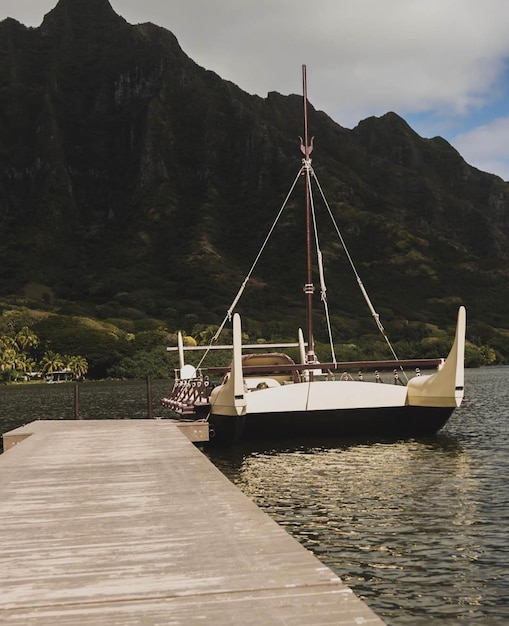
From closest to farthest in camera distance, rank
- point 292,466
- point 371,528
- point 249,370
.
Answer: point 371,528, point 292,466, point 249,370

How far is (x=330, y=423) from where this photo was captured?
94.6 feet

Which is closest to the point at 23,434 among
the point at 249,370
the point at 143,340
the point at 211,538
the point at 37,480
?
the point at 249,370

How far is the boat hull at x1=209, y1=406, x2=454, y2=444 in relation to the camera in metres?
28.2

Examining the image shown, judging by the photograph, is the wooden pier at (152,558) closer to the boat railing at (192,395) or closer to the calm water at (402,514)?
the calm water at (402,514)

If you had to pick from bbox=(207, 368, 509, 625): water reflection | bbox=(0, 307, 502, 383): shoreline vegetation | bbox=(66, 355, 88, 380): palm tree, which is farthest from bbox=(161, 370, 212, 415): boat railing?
bbox=(66, 355, 88, 380): palm tree

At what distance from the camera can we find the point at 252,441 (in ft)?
103

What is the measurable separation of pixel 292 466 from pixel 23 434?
8.97 m

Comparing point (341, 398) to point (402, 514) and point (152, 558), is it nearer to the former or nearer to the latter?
point (402, 514)

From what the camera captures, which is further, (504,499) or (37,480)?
(504,499)

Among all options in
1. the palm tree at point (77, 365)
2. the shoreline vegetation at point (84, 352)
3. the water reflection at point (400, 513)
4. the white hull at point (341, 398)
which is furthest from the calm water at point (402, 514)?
the palm tree at point (77, 365)

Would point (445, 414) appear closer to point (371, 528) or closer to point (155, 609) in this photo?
point (371, 528)

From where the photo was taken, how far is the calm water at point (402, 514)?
10.5 meters

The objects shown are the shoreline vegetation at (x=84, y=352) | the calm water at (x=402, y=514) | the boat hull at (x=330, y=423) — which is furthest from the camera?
the shoreline vegetation at (x=84, y=352)

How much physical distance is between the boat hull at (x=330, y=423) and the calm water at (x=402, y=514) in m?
0.57
